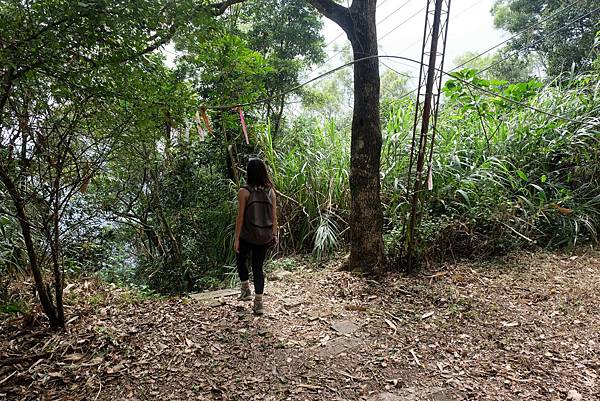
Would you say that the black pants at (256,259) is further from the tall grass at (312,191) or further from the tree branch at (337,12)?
the tree branch at (337,12)

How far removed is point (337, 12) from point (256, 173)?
169 cm

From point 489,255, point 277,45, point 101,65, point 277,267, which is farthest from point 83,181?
point 277,45

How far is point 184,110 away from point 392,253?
2326 millimetres

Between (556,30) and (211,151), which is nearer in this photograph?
(211,151)

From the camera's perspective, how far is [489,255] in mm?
3748

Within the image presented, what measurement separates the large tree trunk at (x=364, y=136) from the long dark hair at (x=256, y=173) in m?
0.97

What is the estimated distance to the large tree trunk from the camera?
319 centimetres

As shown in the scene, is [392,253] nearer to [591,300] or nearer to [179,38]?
[591,300]

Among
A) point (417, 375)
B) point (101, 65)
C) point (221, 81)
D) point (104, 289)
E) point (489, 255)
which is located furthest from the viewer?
point (221, 81)

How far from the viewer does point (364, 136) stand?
129 inches

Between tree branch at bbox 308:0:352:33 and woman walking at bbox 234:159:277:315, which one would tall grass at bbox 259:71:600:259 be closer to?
woman walking at bbox 234:159:277:315

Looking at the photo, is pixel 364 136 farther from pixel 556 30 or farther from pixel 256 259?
pixel 556 30

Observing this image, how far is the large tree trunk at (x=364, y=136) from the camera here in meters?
3.19

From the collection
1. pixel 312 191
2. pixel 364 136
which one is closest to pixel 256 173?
pixel 364 136
